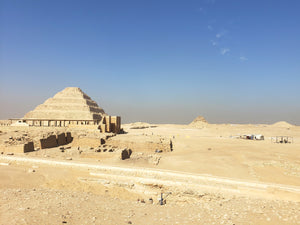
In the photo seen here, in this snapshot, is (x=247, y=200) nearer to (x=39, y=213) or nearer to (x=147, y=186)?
(x=147, y=186)

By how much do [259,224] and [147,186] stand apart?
520cm

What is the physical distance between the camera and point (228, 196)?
28.0ft

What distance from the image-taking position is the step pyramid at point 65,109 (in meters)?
45.4

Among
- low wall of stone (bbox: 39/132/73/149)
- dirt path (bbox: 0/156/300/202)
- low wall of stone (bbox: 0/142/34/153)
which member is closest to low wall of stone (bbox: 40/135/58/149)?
low wall of stone (bbox: 39/132/73/149)

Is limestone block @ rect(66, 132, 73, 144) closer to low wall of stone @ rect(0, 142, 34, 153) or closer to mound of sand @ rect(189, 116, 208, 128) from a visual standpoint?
low wall of stone @ rect(0, 142, 34, 153)

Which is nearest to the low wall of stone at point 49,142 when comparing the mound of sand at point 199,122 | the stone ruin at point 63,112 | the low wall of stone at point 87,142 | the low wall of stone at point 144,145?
the low wall of stone at point 87,142

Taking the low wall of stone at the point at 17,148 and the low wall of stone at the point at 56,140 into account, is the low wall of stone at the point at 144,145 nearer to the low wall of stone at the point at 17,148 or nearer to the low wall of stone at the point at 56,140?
the low wall of stone at the point at 56,140

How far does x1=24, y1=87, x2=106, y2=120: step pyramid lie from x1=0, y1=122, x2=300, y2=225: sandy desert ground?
29.6 meters

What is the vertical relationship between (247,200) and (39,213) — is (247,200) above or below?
below

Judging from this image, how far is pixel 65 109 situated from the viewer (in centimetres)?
4806

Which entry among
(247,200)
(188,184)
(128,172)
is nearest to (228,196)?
Answer: (247,200)

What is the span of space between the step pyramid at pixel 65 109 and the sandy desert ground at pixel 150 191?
2956 cm

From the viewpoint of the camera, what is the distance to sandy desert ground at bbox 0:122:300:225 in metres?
6.14

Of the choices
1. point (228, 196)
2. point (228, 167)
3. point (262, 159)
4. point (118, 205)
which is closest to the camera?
point (118, 205)
